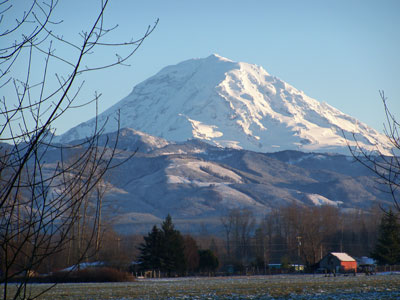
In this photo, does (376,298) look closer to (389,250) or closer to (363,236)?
(389,250)

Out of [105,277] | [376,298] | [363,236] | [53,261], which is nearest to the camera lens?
[376,298]

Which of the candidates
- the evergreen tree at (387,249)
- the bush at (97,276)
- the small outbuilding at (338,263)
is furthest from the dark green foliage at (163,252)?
the evergreen tree at (387,249)

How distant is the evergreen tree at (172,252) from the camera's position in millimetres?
52875

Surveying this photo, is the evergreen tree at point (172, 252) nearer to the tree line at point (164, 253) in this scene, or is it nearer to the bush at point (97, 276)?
the tree line at point (164, 253)

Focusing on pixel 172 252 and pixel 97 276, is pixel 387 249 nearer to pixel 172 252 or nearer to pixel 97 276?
pixel 172 252

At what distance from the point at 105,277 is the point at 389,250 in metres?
33.3

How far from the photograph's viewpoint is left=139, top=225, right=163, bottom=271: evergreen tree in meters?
51.9

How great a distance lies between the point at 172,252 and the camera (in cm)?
5372

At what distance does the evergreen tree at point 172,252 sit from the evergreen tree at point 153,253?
1.58 ft

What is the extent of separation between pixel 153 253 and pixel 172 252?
7.34 ft

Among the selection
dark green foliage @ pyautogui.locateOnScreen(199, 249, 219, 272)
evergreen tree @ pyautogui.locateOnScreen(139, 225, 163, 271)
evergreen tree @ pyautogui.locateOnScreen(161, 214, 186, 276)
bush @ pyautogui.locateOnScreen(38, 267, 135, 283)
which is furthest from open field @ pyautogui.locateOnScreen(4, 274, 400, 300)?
dark green foliage @ pyautogui.locateOnScreen(199, 249, 219, 272)

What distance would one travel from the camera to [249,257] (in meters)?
96.6

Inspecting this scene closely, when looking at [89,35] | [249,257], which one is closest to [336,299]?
[89,35]

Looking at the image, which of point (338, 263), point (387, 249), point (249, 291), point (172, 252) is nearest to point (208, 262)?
point (172, 252)
